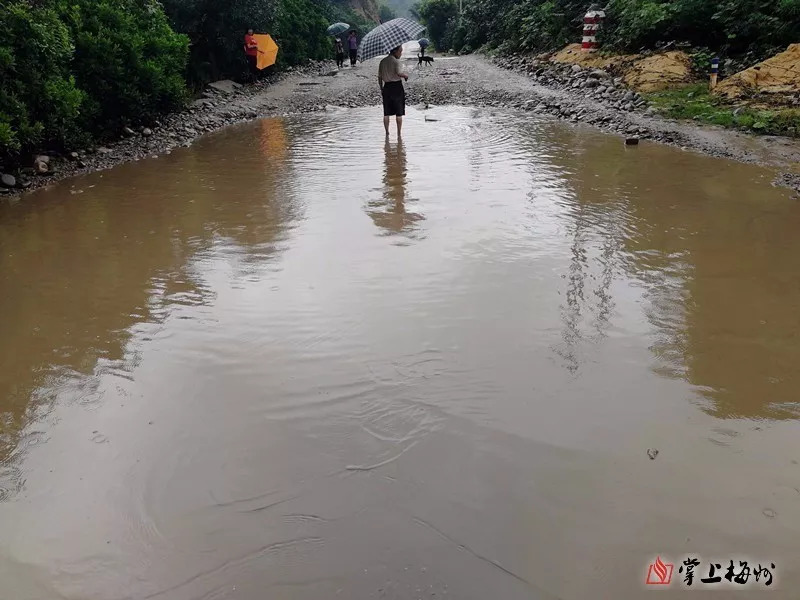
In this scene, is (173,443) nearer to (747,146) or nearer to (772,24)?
(747,146)

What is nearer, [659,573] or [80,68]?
[659,573]

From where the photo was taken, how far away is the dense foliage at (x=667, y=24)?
38.6ft

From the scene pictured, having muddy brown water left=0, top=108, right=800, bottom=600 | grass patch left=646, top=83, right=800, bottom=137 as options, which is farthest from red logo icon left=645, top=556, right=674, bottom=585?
grass patch left=646, top=83, right=800, bottom=137

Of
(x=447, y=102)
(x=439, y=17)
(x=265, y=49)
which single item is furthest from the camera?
(x=439, y=17)

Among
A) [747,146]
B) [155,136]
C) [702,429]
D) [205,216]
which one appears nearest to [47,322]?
[205,216]

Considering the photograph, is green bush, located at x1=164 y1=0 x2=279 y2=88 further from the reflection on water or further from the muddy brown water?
the muddy brown water

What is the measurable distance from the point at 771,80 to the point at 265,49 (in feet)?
44.3

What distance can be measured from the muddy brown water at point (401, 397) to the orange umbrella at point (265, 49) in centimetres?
1276

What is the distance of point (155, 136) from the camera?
38.3 ft

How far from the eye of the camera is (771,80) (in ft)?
34.6

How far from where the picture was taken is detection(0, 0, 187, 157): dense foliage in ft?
27.0

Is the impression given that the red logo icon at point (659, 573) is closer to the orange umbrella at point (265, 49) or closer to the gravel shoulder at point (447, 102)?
the gravel shoulder at point (447, 102)

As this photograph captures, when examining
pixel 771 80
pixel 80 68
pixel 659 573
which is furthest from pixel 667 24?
pixel 659 573

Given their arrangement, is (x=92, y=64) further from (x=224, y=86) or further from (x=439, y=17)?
(x=439, y=17)
